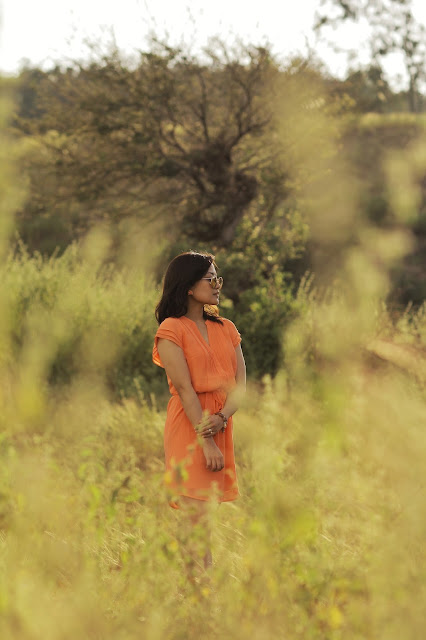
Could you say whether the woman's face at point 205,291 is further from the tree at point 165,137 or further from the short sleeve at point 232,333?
the tree at point 165,137

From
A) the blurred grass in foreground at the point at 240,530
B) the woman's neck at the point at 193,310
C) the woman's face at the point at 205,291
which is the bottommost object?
the blurred grass in foreground at the point at 240,530

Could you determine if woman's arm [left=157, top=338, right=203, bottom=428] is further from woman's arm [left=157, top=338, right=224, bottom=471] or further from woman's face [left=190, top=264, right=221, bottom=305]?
woman's face [left=190, top=264, right=221, bottom=305]

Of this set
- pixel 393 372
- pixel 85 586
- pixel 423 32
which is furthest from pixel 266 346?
pixel 423 32

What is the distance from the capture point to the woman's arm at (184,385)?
2.83m

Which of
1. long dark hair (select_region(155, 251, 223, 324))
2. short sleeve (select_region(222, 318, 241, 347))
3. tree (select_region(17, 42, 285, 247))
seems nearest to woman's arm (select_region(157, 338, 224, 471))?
long dark hair (select_region(155, 251, 223, 324))

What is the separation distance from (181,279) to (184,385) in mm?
521

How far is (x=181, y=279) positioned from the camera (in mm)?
2961

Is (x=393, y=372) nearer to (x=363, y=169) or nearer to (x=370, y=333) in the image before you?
(x=370, y=333)

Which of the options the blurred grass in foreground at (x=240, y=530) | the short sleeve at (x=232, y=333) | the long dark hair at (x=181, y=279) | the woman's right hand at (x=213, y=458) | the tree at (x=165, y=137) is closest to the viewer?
the blurred grass in foreground at (x=240, y=530)

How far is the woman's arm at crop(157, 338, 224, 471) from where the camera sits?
2826 mm

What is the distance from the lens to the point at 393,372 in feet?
23.1

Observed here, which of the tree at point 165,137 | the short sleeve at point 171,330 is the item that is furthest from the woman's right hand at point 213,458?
the tree at point 165,137

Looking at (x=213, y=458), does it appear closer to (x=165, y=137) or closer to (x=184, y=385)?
(x=184, y=385)

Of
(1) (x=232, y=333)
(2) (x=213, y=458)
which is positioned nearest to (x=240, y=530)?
(2) (x=213, y=458)
